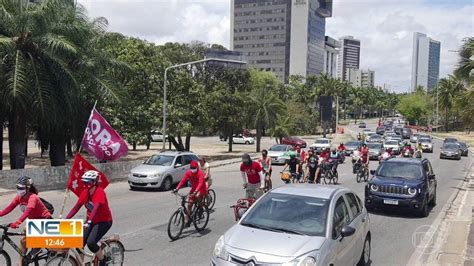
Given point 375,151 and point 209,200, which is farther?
point 375,151

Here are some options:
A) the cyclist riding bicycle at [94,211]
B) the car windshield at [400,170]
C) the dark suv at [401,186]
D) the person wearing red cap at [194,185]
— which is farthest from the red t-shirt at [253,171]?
the cyclist riding bicycle at [94,211]

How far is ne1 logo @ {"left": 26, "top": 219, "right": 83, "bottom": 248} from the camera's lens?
6406 mm

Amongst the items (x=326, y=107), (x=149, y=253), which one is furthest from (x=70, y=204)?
(x=326, y=107)

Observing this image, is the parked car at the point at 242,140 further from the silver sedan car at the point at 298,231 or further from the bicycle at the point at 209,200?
the silver sedan car at the point at 298,231

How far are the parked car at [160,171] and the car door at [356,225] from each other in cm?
1238

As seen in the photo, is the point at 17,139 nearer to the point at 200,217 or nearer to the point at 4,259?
the point at 200,217

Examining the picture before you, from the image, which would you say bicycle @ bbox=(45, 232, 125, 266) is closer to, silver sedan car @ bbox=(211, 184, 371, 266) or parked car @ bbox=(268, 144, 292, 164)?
silver sedan car @ bbox=(211, 184, 371, 266)

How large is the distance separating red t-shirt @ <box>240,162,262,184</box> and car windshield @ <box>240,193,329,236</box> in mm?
5236

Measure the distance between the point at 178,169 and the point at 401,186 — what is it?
990 centimetres

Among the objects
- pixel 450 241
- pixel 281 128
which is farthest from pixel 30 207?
pixel 281 128

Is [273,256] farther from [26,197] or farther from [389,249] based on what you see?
[389,249]

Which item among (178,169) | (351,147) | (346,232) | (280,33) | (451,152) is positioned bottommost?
→ (451,152)

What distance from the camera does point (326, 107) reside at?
90.8m

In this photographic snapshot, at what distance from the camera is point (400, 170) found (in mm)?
15766
